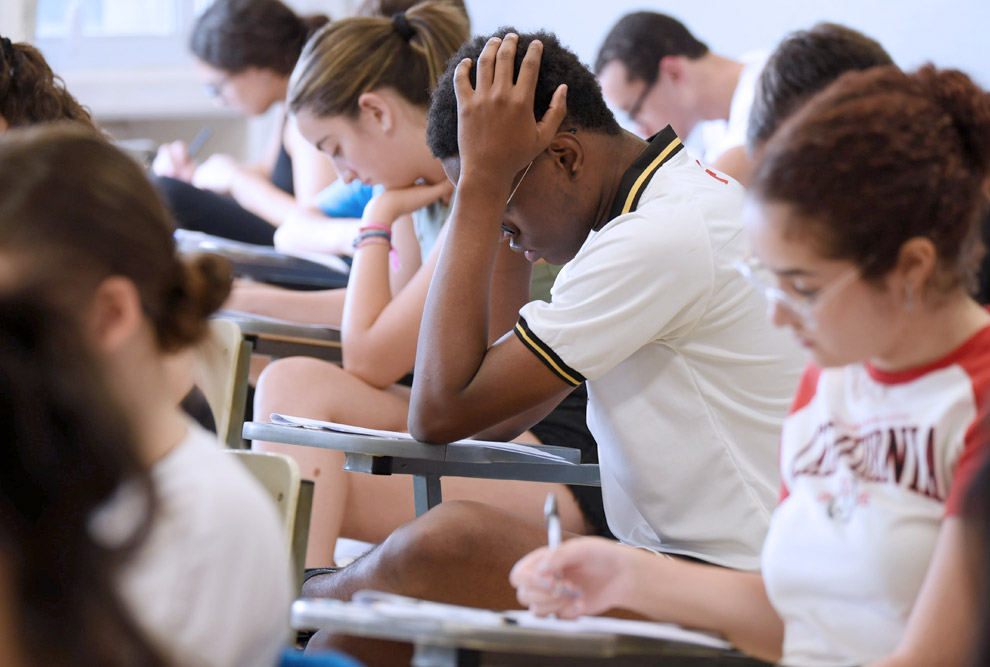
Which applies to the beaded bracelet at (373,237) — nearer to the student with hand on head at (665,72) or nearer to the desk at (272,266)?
the desk at (272,266)

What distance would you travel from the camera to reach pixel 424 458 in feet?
4.91

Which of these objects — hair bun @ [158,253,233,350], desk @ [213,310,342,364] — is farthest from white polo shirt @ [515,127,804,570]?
desk @ [213,310,342,364]

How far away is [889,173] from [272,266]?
1832 millimetres

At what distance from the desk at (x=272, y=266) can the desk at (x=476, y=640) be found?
163 centimetres

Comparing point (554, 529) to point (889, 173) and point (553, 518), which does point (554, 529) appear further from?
point (889, 173)

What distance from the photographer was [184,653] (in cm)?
78

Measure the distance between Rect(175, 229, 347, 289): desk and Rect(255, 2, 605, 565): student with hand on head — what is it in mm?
288

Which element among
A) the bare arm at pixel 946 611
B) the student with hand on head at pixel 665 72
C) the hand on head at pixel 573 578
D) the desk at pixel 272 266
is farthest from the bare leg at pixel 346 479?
the student with hand on head at pixel 665 72

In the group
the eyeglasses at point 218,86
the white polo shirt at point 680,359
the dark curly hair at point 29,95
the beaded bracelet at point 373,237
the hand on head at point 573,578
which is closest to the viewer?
the hand on head at point 573,578

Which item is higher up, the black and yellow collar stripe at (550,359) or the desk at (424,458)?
the black and yellow collar stripe at (550,359)

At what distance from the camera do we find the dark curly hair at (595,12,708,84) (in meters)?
3.58

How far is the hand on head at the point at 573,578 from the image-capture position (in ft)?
3.27

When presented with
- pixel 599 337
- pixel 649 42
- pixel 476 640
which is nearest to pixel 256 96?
pixel 649 42

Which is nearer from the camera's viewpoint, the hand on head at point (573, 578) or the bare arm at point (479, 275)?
the hand on head at point (573, 578)
